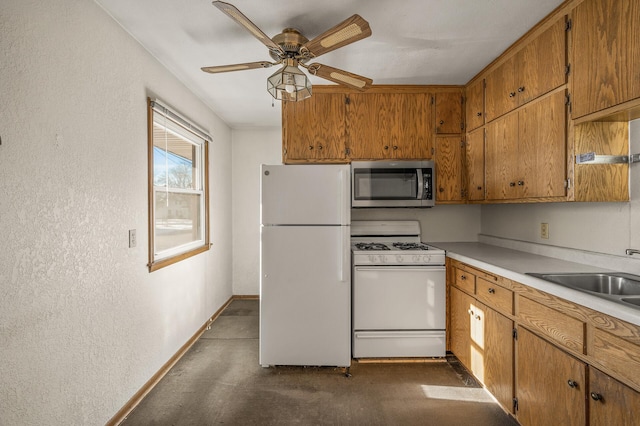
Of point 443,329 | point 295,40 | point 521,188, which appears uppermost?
point 295,40

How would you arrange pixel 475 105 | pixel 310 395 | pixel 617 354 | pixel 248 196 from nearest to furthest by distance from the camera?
pixel 617 354 → pixel 310 395 → pixel 475 105 → pixel 248 196

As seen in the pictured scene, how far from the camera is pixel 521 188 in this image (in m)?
2.15

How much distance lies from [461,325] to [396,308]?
0.51 metres

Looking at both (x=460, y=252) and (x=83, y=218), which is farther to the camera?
(x=460, y=252)

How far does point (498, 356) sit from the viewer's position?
6.30 ft

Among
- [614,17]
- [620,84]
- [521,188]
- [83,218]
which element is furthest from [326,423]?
[614,17]

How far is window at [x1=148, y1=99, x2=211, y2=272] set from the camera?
235 cm

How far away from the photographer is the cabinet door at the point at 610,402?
3.55 feet

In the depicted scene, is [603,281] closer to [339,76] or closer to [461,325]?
[461,325]

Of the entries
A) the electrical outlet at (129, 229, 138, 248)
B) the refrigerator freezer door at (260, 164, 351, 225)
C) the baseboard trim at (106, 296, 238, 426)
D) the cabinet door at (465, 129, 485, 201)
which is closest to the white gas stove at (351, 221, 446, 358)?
the refrigerator freezer door at (260, 164, 351, 225)

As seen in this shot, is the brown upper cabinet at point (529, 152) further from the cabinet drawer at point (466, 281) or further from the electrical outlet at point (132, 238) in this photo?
the electrical outlet at point (132, 238)

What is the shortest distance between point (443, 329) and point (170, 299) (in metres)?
2.29

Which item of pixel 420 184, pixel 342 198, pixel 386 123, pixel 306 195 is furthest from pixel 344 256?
pixel 386 123

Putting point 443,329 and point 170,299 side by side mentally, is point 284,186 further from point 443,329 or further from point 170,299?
point 443,329
